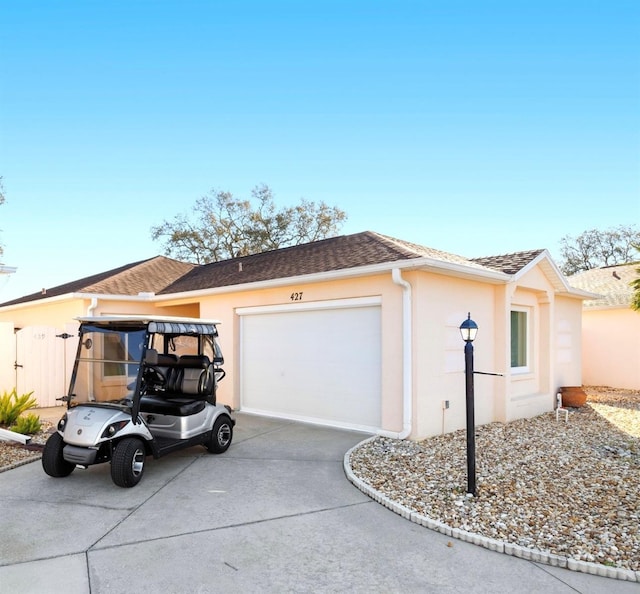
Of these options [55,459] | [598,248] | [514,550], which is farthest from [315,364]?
[598,248]

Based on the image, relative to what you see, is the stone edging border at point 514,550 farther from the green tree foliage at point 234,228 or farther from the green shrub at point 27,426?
the green tree foliage at point 234,228

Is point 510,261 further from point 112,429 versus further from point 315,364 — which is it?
point 112,429

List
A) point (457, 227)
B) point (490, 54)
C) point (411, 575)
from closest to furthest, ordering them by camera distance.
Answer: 1. point (411, 575)
2. point (490, 54)
3. point (457, 227)

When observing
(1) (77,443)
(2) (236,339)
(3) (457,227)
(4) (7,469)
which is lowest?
(4) (7,469)

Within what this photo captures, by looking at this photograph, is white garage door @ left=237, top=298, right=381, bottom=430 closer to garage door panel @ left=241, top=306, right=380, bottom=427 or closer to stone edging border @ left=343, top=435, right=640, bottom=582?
garage door panel @ left=241, top=306, right=380, bottom=427

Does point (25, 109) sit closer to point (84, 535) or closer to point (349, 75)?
point (349, 75)

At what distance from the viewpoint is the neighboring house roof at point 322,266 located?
25.1 ft

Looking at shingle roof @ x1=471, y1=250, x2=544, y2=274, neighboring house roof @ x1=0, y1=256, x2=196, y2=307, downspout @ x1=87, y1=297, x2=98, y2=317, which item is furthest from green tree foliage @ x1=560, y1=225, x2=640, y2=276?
downspout @ x1=87, y1=297, x2=98, y2=317

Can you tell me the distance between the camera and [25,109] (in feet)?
34.2

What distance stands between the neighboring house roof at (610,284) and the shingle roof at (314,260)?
7677 mm

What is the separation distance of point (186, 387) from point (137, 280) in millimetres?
7610

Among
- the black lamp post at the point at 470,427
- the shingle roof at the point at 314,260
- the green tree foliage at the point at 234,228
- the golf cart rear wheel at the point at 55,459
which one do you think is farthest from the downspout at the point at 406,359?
the green tree foliage at the point at 234,228

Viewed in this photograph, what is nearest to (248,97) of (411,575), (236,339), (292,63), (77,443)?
(292,63)

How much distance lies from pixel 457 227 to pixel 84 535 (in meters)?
16.5
